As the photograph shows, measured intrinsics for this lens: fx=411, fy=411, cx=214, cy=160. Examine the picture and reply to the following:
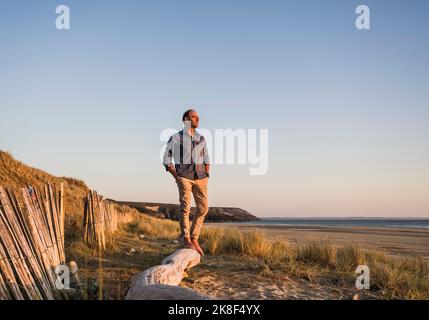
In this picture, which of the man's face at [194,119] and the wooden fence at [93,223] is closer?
the man's face at [194,119]

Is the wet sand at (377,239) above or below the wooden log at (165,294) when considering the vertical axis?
below

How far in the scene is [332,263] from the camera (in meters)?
6.16

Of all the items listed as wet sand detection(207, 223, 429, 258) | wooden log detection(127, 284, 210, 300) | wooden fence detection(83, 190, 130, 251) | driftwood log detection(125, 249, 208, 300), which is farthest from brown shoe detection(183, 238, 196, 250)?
wet sand detection(207, 223, 429, 258)

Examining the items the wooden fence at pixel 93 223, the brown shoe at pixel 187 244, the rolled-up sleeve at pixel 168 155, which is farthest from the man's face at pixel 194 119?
the wooden fence at pixel 93 223

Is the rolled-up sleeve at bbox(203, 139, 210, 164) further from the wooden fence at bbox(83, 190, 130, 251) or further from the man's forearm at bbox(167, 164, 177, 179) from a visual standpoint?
the wooden fence at bbox(83, 190, 130, 251)

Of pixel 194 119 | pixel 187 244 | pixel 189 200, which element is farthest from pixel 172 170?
pixel 187 244

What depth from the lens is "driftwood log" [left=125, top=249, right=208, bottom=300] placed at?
10.6 ft

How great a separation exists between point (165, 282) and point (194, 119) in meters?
2.69

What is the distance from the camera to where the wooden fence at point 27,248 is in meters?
3.50

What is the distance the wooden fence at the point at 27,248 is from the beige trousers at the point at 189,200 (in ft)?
6.19

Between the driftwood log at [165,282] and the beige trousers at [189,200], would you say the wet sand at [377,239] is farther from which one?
the driftwood log at [165,282]

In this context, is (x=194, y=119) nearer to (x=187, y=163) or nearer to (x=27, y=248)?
(x=187, y=163)

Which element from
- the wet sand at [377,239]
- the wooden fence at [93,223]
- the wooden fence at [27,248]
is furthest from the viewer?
the wet sand at [377,239]
